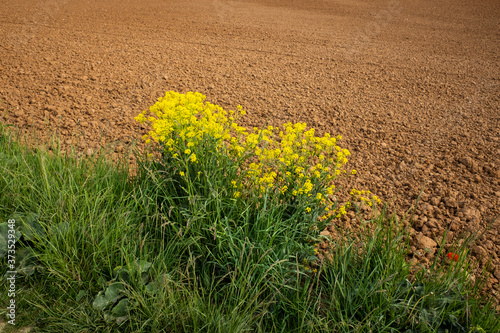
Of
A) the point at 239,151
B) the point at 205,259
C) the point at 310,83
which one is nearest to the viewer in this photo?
the point at 205,259

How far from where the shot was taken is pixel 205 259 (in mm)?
2102

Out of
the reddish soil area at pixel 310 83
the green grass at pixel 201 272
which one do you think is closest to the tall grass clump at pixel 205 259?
the green grass at pixel 201 272

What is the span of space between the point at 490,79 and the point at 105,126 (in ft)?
17.7

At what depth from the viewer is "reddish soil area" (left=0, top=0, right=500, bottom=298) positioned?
10.4ft

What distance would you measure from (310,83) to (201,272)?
354 centimetres

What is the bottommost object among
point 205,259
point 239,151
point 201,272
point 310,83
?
point 201,272

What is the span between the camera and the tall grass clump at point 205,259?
1.82 m

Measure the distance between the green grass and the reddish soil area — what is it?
0.61 m

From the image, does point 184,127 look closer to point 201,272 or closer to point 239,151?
point 239,151

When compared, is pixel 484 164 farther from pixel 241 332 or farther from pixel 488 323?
pixel 241 332

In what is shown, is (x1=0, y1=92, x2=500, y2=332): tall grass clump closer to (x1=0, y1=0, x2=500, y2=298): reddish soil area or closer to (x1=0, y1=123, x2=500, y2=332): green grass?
(x1=0, y1=123, x2=500, y2=332): green grass

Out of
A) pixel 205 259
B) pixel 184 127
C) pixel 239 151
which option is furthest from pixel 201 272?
pixel 184 127

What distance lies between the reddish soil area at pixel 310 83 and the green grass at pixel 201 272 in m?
0.61

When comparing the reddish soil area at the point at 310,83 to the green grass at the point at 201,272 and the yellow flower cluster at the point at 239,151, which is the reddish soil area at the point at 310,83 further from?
the yellow flower cluster at the point at 239,151
